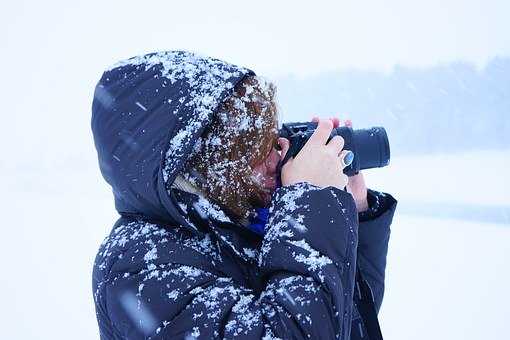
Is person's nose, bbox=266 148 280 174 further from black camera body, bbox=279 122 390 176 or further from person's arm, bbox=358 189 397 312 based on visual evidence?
person's arm, bbox=358 189 397 312

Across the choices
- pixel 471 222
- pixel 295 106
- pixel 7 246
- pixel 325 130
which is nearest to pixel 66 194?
pixel 7 246

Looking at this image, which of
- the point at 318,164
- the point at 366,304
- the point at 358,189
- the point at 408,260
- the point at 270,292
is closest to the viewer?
the point at 270,292

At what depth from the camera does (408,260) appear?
3.51 meters

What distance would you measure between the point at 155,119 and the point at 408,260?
2963mm

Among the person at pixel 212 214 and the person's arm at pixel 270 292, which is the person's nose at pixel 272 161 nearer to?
the person at pixel 212 214

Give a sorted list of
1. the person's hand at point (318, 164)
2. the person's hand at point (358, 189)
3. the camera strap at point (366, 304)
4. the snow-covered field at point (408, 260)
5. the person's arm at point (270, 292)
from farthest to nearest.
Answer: the snow-covered field at point (408, 260) → the person's hand at point (358, 189) → the camera strap at point (366, 304) → the person's hand at point (318, 164) → the person's arm at point (270, 292)

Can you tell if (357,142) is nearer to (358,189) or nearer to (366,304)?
(358,189)

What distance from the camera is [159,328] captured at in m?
0.76

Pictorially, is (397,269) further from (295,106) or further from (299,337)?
(295,106)

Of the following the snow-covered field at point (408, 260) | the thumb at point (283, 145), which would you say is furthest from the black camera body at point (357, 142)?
the snow-covered field at point (408, 260)

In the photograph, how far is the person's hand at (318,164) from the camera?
35.4 inches

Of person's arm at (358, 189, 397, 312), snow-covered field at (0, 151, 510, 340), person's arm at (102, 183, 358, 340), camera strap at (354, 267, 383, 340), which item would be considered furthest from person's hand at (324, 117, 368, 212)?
snow-covered field at (0, 151, 510, 340)

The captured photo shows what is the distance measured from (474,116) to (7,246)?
612cm

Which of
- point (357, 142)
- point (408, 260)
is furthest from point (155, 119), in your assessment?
point (408, 260)
